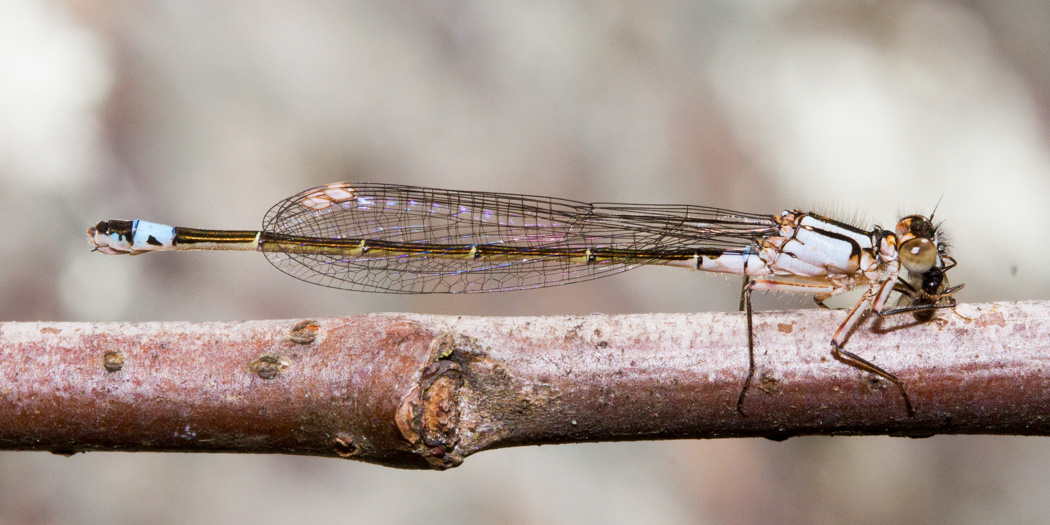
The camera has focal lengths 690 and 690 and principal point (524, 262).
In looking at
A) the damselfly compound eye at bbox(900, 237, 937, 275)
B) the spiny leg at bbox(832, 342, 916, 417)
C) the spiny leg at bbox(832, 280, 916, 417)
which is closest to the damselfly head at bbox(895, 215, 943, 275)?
the damselfly compound eye at bbox(900, 237, 937, 275)

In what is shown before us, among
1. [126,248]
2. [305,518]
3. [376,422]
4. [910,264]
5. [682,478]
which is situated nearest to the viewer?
[376,422]

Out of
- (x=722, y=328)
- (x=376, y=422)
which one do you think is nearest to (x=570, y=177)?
(x=722, y=328)

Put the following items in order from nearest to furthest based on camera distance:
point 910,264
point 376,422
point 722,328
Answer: point 376,422
point 722,328
point 910,264

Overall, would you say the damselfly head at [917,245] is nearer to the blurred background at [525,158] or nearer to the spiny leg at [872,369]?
the spiny leg at [872,369]

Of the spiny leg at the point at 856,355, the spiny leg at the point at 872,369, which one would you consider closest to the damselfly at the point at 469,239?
the spiny leg at the point at 856,355

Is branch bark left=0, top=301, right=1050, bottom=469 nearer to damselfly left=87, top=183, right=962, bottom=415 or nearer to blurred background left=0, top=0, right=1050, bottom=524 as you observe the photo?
damselfly left=87, top=183, right=962, bottom=415

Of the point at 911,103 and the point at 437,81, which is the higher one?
the point at 911,103

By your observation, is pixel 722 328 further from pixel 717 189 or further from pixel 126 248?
pixel 717 189
